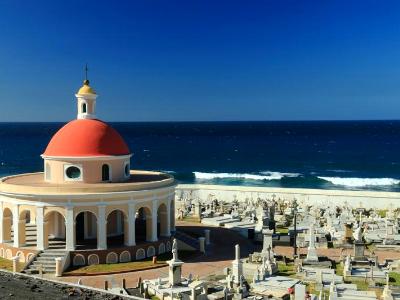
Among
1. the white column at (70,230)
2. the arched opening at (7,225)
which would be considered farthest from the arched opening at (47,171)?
the white column at (70,230)

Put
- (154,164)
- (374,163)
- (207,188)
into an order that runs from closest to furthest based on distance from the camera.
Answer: (207,188), (374,163), (154,164)

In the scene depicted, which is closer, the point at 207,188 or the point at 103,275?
the point at 103,275

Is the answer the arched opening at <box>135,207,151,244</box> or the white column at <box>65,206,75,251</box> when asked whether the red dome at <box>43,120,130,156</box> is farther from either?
the arched opening at <box>135,207,151,244</box>

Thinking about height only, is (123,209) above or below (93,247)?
above

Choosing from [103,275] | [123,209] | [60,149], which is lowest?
[103,275]

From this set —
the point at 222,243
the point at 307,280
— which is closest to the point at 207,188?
the point at 222,243

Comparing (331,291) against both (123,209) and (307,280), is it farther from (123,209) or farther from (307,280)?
(123,209)
